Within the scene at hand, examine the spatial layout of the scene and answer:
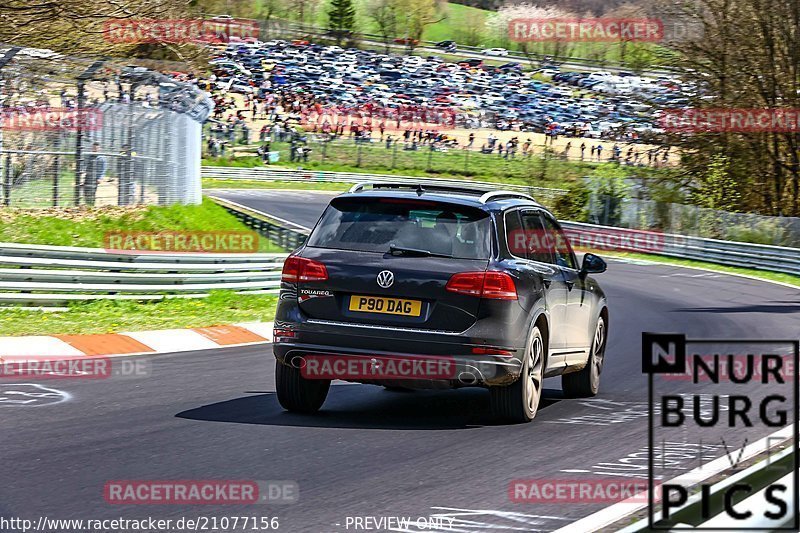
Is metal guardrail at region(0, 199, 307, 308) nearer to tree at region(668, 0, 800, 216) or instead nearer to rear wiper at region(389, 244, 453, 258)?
rear wiper at region(389, 244, 453, 258)

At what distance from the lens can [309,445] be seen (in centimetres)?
769

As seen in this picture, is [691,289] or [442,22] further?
[442,22]

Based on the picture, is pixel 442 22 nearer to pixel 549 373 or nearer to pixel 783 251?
pixel 783 251

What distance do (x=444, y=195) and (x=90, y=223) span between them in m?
12.5

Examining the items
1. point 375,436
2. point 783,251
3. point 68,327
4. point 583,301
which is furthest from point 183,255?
point 783,251

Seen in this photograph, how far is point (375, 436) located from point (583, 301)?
3040 millimetres

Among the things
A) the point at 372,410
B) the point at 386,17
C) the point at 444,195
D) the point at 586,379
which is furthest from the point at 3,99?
the point at 386,17

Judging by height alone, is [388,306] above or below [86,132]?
below

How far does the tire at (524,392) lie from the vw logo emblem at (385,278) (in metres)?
1.16

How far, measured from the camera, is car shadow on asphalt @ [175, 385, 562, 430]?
8711mm

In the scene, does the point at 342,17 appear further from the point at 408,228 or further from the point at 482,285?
the point at 482,285

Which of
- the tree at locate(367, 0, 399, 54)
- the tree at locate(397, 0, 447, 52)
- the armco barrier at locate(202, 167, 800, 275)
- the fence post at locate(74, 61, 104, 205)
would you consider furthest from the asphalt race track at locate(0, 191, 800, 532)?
the tree at locate(397, 0, 447, 52)

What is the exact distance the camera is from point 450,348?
8.23m

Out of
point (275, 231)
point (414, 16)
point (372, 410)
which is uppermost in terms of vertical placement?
point (414, 16)
